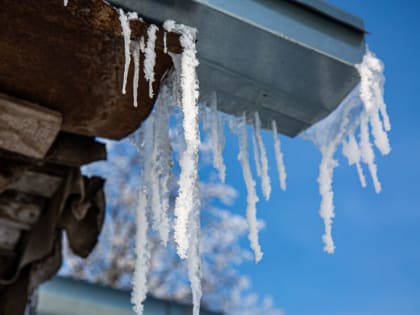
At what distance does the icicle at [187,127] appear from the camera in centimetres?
167

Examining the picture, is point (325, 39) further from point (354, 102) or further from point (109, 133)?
point (109, 133)

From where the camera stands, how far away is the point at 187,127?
5.69ft

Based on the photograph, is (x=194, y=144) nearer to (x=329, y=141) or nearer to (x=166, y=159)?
(x=166, y=159)

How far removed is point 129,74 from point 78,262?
11.0 meters

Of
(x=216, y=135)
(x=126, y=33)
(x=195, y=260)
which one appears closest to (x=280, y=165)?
(x=216, y=135)

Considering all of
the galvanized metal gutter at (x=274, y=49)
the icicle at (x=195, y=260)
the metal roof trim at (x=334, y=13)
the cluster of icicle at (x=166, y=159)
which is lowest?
the icicle at (x=195, y=260)

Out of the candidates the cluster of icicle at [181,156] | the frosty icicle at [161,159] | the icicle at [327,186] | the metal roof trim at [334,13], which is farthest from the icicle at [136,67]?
the icicle at [327,186]

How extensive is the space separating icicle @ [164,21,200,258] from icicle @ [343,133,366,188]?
683 mm

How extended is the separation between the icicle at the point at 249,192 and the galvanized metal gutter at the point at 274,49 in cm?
23

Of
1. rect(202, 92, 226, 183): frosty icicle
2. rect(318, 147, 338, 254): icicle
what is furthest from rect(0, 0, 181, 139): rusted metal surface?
rect(318, 147, 338, 254): icicle

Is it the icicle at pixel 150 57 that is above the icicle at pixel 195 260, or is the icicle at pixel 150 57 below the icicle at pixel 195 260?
above

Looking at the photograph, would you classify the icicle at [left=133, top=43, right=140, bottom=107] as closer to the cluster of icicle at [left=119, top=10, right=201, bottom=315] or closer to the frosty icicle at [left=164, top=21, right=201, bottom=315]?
the cluster of icicle at [left=119, top=10, right=201, bottom=315]

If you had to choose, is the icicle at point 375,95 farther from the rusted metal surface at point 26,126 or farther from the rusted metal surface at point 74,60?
the rusted metal surface at point 26,126

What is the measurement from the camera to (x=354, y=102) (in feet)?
6.36
